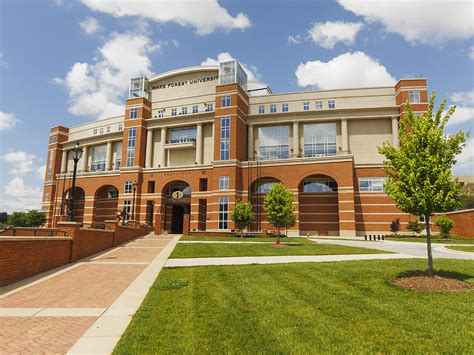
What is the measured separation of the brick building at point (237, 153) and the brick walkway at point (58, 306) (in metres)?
27.1

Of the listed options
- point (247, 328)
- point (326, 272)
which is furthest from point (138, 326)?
point (326, 272)

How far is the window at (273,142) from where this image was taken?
2025 inches

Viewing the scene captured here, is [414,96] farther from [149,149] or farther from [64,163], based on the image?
[64,163]

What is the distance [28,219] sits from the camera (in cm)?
5844

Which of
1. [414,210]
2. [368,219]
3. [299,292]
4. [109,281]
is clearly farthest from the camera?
[368,219]

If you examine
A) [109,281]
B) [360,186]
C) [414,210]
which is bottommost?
[109,281]

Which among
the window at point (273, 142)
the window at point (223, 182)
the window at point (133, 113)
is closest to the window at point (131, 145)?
the window at point (133, 113)

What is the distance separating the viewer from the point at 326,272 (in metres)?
12.0

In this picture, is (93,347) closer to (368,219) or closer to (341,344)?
(341,344)

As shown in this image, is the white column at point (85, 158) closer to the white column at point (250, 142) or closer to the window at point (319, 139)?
the white column at point (250, 142)

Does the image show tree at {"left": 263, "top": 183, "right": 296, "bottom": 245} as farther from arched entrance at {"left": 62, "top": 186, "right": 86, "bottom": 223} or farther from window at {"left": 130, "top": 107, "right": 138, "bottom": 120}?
arched entrance at {"left": 62, "top": 186, "right": 86, "bottom": 223}

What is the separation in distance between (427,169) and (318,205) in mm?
37103

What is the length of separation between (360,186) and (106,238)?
34766 mm

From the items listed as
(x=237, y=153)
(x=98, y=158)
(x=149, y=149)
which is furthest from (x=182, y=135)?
(x=98, y=158)
